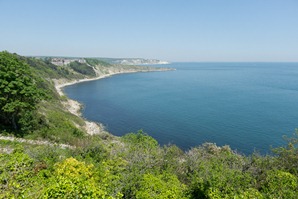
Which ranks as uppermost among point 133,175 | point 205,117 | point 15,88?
point 15,88

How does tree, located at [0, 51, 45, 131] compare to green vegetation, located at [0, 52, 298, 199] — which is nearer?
green vegetation, located at [0, 52, 298, 199]

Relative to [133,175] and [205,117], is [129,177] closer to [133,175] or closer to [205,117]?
[133,175]

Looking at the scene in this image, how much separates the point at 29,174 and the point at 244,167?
1310 centimetres

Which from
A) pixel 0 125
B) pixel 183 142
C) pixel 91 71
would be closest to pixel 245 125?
pixel 183 142

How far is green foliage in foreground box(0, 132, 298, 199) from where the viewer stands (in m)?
8.24

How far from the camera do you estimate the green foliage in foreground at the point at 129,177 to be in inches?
324

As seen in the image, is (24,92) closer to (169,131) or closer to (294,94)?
(169,131)

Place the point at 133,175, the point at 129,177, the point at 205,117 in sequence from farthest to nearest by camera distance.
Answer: the point at 205,117, the point at 133,175, the point at 129,177

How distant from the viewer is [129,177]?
12039 millimetres

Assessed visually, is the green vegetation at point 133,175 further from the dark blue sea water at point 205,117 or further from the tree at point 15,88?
the dark blue sea water at point 205,117

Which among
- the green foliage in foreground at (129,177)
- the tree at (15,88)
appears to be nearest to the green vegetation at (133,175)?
the green foliage in foreground at (129,177)

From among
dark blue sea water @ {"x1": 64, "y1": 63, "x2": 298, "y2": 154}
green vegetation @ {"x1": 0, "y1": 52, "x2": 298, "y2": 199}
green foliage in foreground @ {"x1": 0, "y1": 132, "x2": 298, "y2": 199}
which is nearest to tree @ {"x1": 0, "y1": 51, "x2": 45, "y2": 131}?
green vegetation @ {"x1": 0, "y1": 52, "x2": 298, "y2": 199}

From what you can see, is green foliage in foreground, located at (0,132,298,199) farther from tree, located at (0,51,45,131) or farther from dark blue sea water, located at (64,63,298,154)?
dark blue sea water, located at (64,63,298,154)

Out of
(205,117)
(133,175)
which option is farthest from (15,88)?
(205,117)
